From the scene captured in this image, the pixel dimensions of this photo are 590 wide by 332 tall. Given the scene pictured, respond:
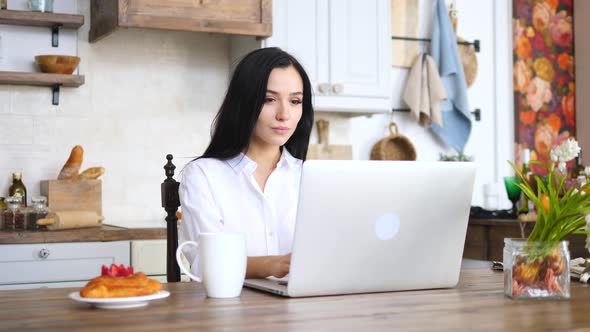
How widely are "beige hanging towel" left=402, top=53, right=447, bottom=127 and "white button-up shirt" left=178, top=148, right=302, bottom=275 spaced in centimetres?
212

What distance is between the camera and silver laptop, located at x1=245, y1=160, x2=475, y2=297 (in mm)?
1432

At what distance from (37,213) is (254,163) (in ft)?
4.56

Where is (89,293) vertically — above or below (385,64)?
below

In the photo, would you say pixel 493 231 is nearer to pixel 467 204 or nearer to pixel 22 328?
pixel 467 204

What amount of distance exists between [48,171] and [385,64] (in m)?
1.64

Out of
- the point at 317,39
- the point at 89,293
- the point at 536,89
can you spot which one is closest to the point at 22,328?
the point at 89,293

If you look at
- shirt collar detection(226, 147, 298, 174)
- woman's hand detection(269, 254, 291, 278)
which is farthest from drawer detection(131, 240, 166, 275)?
woman's hand detection(269, 254, 291, 278)

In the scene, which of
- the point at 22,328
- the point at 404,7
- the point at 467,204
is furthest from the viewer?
the point at 404,7

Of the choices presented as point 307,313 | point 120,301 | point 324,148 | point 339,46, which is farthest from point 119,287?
point 324,148

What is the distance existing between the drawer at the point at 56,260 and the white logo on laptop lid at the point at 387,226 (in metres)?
1.84

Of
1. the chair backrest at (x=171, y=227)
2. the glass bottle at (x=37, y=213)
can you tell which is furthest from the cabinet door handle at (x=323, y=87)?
the chair backrest at (x=171, y=227)

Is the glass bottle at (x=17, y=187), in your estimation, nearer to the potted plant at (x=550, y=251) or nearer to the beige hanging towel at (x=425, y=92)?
the beige hanging towel at (x=425, y=92)

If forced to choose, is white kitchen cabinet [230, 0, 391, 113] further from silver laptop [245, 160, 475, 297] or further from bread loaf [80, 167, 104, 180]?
silver laptop [245, 160, 475, 297]

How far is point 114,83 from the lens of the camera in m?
3.68
